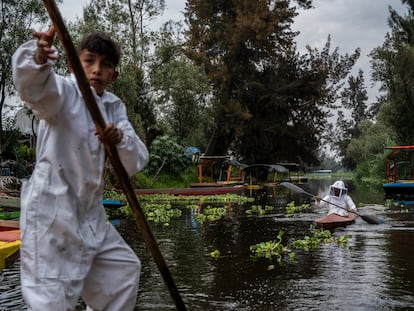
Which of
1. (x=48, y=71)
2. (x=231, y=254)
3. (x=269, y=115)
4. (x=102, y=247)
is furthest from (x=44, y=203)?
(x=269, y=115)

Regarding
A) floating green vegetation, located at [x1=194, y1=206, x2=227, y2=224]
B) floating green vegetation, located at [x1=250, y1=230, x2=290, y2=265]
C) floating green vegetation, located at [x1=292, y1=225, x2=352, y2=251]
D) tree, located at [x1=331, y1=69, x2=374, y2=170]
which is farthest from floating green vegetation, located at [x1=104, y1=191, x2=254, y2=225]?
tree, located at [x1=331, y1=69, x2=374, y2=170]

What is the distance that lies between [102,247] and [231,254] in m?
5.65

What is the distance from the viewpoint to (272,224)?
1229 centimetres

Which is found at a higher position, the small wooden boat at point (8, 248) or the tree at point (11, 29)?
the tree at point (11, 29)

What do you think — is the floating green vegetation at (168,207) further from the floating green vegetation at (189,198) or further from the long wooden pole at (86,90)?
the long wooden pole at (86,90)

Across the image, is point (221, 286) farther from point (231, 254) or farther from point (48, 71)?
point (48, 71)

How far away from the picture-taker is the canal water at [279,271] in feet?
17.7

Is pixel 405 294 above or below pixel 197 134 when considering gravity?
below

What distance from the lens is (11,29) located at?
21000 millimetres

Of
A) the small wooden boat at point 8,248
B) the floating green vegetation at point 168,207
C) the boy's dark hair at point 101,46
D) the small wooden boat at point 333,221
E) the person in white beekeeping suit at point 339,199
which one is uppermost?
the boy's dark hair at point 101,46

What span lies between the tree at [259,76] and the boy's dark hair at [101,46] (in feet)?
105

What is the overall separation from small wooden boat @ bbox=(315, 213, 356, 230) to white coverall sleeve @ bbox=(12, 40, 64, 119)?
30.4 feet

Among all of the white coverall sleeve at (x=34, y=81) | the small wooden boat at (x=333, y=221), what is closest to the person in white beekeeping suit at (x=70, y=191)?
the white coverall sleeve at (x=34, y=81)

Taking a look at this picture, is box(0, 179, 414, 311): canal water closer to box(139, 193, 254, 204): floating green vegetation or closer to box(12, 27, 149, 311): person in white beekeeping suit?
box(12, 27, 149, 311): person in white beekeeping suit
